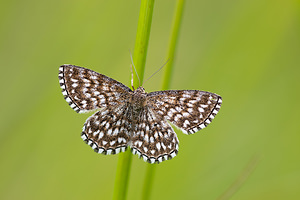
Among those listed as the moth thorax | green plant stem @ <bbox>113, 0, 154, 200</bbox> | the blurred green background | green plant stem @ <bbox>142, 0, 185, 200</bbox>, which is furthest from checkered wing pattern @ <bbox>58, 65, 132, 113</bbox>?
the blurred green background

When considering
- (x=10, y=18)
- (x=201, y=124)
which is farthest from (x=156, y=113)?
(x=10, y=18)

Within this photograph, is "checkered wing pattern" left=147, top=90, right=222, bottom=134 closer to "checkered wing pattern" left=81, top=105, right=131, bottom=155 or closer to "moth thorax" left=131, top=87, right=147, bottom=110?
"moth thorax" left=131, top=87, right=147, bottom=110

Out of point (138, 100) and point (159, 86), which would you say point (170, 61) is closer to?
point (138, 100)

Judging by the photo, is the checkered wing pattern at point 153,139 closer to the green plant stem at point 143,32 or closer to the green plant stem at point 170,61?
the green plant stem at point 170,61

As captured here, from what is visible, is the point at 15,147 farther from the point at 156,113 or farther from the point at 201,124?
the point at 201,124

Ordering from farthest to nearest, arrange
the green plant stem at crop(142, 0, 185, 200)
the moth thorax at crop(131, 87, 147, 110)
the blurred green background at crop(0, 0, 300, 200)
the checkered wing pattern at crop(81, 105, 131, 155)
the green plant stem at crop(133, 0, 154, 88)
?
1. the blurred green background at crop(0, 0, 300, 200)
2. the moth thorax at crop(131, 87, 147, 110)
3. the checkered wing pattern at crop(81, 105, 131, 155)
4. the green plant stem at crop(142, 0, 185, 200)
5. the green plant stem at crop(133, 0, 154, 88)

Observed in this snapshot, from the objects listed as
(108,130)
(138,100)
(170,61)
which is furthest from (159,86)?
(170,61)

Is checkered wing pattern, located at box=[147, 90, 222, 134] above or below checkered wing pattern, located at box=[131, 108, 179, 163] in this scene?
above

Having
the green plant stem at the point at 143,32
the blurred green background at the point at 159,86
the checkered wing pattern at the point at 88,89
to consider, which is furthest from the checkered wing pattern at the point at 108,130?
the blurred green background at the point at 159,86
